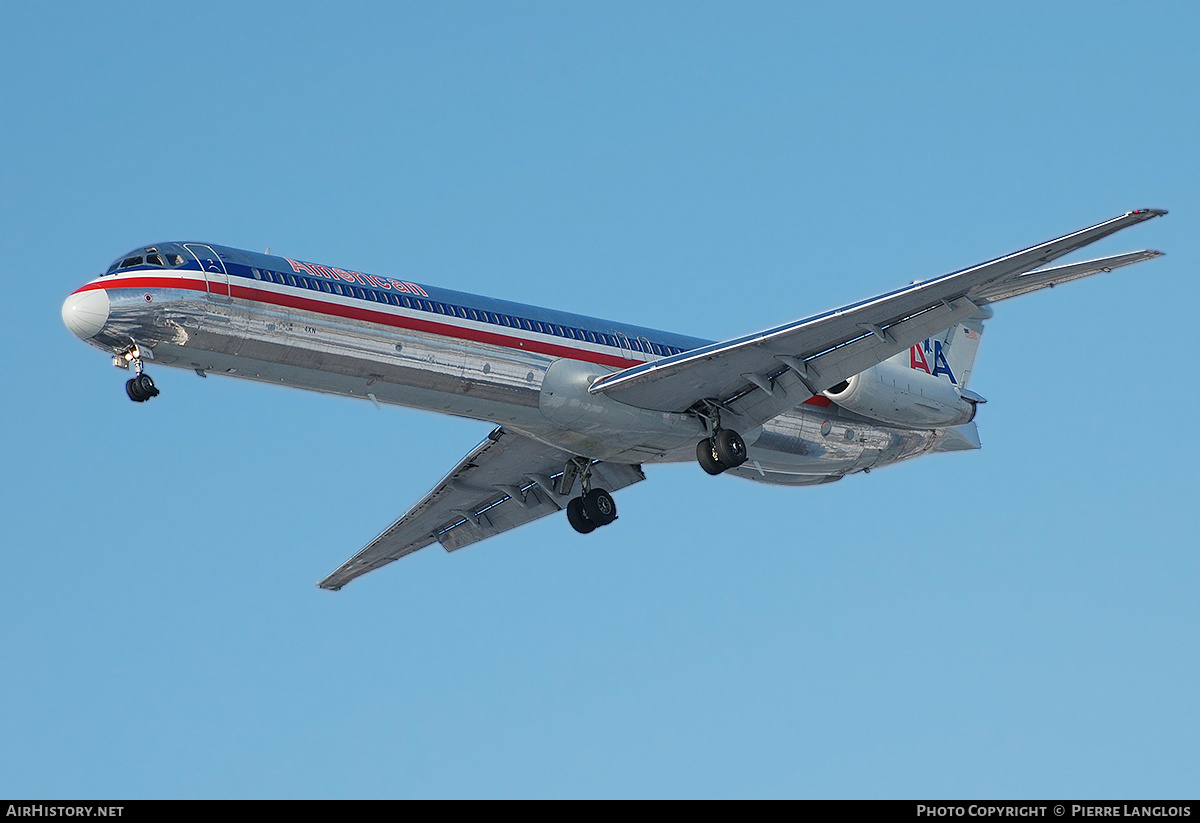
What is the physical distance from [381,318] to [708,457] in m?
7.17

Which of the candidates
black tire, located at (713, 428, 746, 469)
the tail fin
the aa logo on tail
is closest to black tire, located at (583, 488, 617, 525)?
black tire, located at (713, 428, 746, 469)

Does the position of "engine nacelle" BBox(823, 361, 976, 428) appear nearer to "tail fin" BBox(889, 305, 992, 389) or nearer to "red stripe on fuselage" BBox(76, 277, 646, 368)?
"tail fin" BBox(889, 305, 992, 389)

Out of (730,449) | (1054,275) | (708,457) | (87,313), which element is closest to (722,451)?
(730,449)

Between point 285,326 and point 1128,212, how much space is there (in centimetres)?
1359

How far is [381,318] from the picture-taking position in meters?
26.2

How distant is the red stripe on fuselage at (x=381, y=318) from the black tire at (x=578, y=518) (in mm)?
3708

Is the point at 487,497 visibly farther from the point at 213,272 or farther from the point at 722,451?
the point at 213,272

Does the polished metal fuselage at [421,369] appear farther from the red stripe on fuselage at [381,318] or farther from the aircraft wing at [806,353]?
the aircraft wing at [806,353]

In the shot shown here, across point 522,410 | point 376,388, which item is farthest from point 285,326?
point 522,410

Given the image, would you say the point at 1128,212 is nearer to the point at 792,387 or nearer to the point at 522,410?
the point at 792,387

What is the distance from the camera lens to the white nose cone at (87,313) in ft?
79.4

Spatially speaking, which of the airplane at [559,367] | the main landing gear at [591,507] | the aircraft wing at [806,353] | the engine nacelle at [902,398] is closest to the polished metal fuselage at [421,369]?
the airplane at [559,367]
